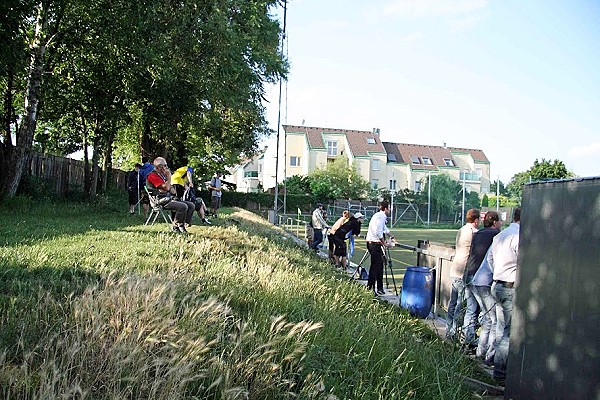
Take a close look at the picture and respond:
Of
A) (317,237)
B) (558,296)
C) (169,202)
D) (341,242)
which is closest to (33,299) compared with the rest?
(558,296)

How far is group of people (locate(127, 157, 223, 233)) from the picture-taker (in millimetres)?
10586

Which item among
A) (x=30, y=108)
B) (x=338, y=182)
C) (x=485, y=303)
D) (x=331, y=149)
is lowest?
(x=485, y=303)

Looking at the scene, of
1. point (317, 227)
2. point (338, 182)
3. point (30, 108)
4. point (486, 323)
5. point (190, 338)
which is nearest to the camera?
point (190, 338)

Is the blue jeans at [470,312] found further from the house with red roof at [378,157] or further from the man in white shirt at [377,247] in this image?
the house with red roof at [378,157]

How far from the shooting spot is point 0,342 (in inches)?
120

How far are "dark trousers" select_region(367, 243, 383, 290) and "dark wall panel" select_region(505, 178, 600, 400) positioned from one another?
682 centimetres

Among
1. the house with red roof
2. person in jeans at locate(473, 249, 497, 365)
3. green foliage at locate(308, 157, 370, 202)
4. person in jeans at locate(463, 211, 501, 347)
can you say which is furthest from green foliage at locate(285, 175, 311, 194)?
person in jeans at locate(473, 249, 497, 365)

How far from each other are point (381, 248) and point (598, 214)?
813 cm

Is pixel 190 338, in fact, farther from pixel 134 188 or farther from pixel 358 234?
pixel 134 188

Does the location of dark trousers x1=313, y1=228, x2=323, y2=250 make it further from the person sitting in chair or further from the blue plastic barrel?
the blue plastic barrel

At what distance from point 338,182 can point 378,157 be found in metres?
14.4

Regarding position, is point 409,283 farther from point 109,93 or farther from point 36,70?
point 109,93

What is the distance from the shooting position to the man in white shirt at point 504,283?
5.84 metres

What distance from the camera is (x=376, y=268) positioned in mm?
11008
